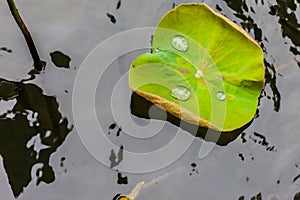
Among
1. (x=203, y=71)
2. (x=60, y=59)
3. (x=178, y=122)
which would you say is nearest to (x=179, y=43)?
(x=203, y=71)

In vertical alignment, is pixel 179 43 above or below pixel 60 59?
above

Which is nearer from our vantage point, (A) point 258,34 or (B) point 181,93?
(B) point 181,93

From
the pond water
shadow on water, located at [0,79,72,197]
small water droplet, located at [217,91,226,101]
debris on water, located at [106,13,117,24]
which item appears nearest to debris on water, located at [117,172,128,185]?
the pond water

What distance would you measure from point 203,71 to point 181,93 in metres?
0.09

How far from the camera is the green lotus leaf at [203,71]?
4.73 feet

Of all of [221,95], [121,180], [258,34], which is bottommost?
[121,180]

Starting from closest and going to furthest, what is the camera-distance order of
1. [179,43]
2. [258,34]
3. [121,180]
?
[121,180] < [179,43] < [258,34]

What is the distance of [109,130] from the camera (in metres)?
1.45

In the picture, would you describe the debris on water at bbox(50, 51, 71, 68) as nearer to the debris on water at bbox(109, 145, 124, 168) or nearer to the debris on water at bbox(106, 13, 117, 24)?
the debris on water at bbox(106, 13, 117, 24)

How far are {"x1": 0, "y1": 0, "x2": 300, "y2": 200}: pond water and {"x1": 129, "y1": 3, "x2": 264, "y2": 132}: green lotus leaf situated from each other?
Answer: 0.07 m

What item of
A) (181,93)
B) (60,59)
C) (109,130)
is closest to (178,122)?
(181,93)

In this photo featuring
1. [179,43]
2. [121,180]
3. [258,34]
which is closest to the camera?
[121,180]

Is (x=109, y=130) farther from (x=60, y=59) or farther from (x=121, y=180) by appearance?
(x=60, y=59)

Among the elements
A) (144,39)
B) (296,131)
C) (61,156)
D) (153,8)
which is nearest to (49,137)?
(61,156)
